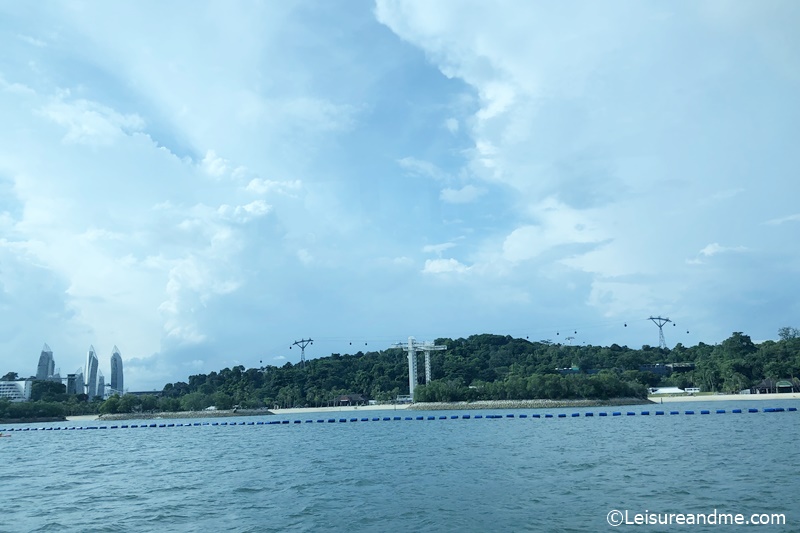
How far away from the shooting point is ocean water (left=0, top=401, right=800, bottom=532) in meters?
27.8

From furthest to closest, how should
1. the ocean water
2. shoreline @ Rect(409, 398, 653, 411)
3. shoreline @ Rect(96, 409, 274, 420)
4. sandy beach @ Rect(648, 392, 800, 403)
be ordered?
shoreline @ Rect(96, 409, 274, 420) < shoreline @ Rect(409, 398, 653, 411) < sandy beach @ Rect(648, 392, 800, 403) < the ocean water

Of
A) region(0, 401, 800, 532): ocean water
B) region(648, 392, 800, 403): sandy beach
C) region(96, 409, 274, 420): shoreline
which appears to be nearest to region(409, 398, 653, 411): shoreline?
region(648, 392, 800, 403): sandy beach

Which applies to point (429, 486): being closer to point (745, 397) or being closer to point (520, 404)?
point (520, 404)

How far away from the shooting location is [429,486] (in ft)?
121

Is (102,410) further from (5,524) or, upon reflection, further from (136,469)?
(5,524)

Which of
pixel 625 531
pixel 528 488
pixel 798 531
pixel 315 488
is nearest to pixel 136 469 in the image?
pixel 315 488

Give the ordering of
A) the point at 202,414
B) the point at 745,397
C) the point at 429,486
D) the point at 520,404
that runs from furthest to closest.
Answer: the point at 202,414 < the point at 520,404 < the point at 745,397 < the point at 429,486

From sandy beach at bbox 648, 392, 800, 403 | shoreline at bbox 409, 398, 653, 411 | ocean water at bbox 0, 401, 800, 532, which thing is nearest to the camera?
ocean water at bbox 0, 401, 800, 532

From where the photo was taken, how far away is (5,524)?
30.8 meters

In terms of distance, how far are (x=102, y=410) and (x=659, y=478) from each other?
642 ft

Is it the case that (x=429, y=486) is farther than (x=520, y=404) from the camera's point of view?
No

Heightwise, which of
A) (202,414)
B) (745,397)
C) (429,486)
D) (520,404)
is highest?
(429,486)

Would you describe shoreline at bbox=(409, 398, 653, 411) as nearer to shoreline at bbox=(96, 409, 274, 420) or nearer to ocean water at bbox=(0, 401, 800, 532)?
shoreline at bbox=(96, 409, 274, 420)

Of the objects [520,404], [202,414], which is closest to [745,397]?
[520,404]
